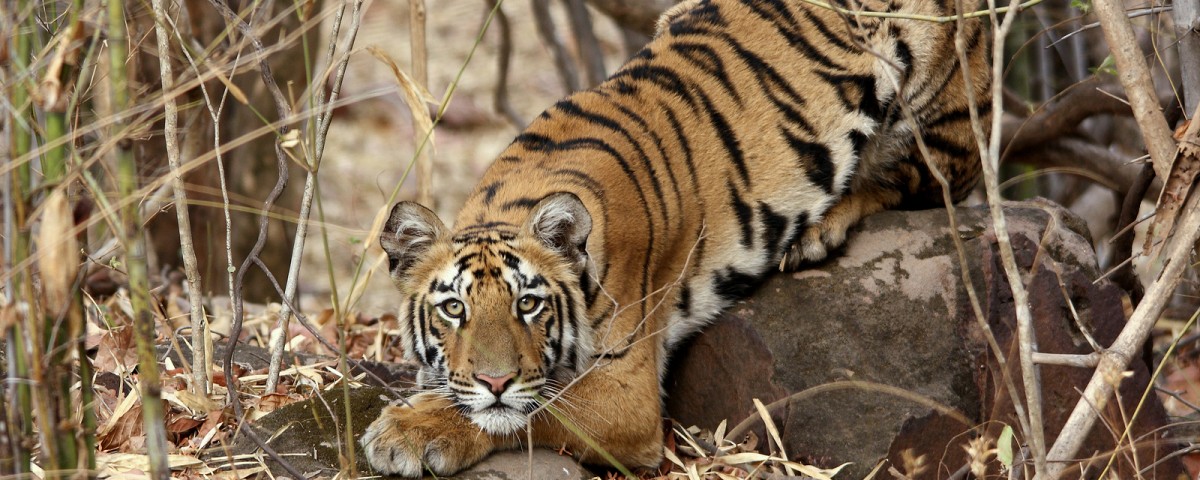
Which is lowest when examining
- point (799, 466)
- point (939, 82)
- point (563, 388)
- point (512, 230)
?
point (799, 466)

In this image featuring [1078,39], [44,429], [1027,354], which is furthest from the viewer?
[1078,39]

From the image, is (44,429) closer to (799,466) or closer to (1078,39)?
(799,466)

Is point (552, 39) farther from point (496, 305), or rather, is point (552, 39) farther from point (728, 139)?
point (496, 305)

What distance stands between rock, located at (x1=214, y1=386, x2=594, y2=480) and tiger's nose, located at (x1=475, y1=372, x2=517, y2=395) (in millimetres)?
250

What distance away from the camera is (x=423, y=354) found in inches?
146

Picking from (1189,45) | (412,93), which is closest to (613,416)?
(412,93)

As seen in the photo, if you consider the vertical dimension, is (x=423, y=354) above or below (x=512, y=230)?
below

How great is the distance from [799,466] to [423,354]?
4.29 ft

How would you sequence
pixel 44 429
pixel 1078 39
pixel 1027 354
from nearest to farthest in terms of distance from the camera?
pixel 44 429 → pixel 1027 354 → pixel 1078 39

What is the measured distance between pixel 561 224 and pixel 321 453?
104cm

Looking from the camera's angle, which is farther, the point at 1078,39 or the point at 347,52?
the point at 1078,39

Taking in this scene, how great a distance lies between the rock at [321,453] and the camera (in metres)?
3.51

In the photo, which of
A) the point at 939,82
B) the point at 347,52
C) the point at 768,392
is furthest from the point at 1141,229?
the point at 347,52

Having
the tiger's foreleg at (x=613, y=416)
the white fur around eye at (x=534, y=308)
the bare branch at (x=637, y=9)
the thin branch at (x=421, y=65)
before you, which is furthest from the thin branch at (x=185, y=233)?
the bare branch at (x=637, y=9)
